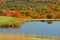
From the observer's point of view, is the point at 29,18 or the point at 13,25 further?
the point at 29,18

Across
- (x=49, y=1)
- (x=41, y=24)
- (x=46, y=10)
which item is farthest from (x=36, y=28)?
(x=49, y=1)

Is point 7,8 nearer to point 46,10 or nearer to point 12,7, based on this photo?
point 12,7

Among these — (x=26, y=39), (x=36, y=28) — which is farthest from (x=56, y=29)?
(x=26, y=39)

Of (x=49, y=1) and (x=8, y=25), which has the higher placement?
(x=49, y=1)

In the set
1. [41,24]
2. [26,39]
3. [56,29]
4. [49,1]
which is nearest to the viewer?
[26,39]

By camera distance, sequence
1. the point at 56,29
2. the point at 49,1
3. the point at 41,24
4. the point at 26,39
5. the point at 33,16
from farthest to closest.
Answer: the point at 49,1 → the point at 33,16 → the point at 41,24 → the point at 56,29 → the point at 26,39

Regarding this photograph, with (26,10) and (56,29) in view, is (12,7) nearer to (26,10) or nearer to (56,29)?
(26,10)
